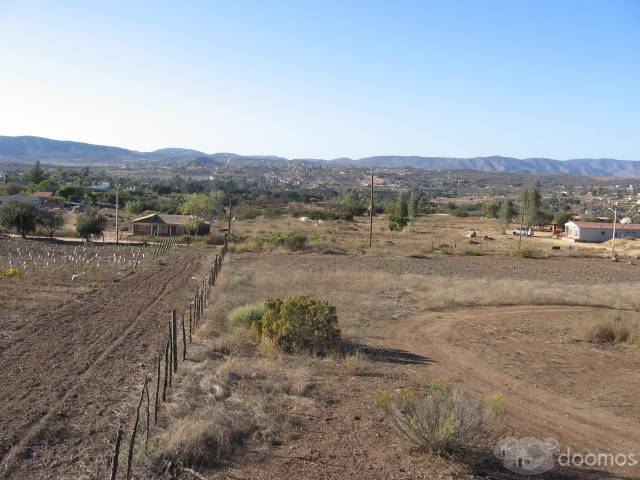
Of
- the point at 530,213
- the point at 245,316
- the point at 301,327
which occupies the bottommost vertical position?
the point at 245,316

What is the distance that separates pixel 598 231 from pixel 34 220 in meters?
59.1

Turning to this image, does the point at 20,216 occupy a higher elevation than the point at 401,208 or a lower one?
lower

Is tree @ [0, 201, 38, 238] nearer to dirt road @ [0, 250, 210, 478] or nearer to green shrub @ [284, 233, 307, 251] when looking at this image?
green shrub @ [284, 233, 307, 251]

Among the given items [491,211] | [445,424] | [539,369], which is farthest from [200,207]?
[445,424]

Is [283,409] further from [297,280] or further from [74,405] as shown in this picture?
[297,280]

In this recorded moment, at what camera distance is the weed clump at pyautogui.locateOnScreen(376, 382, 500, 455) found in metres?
9.79

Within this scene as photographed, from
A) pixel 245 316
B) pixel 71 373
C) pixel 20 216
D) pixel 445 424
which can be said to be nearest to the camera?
pixel 445 424

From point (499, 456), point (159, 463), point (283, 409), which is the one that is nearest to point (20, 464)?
point (159, 463)

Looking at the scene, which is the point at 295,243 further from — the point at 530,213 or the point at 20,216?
the point at 530,213

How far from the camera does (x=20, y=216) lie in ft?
175

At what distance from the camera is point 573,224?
74938mm

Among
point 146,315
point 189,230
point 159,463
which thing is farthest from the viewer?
point 189,230

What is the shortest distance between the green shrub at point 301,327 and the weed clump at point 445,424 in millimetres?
6597

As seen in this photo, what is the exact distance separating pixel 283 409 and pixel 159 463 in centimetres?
327
